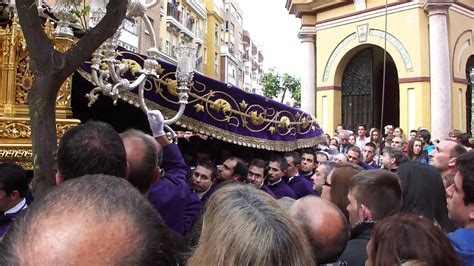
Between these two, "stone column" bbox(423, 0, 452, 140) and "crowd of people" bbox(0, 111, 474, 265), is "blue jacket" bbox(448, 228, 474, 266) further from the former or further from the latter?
"stone column" bbox(423, 0, 452, 140)

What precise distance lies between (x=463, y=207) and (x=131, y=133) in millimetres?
1772

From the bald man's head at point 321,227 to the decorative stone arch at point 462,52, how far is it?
468 inches

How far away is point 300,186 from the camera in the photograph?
5.58 metres

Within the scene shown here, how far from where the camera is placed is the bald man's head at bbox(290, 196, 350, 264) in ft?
7.29

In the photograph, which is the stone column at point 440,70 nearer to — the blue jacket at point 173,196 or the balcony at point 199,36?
the blue jacket at point 173,196

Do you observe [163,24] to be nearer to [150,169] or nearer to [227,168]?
[227,168]

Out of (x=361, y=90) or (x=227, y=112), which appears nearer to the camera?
(x=227, y=112)

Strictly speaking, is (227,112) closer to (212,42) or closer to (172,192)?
(172,192)

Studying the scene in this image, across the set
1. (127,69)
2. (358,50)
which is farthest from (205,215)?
(358,50)

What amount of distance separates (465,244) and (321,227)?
73cm

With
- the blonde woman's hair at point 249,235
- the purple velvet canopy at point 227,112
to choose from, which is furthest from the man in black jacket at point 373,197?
the purple velvet canopy at point 227,112

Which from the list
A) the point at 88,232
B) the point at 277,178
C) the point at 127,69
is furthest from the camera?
the point at 277,178

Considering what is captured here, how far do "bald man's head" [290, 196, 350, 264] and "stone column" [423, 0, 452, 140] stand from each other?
10.9 m

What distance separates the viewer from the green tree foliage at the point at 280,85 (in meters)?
33.8
